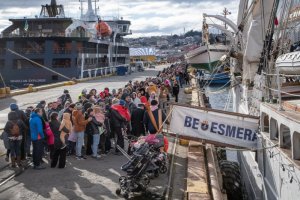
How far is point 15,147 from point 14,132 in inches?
16.1

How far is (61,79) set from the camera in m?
45.5

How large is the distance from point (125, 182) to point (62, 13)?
53853 mm

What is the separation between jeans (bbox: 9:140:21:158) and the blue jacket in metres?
0.52

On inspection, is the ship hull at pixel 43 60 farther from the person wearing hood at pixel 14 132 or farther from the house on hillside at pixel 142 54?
the house on hillside at pixel 142 54

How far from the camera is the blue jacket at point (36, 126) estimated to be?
31.6ft

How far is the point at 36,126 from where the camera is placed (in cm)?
964

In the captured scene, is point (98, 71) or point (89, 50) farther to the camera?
point (98, 71)

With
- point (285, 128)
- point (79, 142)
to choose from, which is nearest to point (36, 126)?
point (79, 142)

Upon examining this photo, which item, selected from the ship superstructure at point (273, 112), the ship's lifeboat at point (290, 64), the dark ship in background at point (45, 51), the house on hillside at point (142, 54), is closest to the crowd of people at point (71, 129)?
the ship superstructure at point (273, 112)

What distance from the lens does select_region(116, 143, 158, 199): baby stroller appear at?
8.09 m

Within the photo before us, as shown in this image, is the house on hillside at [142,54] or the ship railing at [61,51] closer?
the ship railing at [61,51]

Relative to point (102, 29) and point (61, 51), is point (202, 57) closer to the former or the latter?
point (61, 51)

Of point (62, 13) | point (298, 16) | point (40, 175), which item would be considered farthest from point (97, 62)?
point (40, 175)

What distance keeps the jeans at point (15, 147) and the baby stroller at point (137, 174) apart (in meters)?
3.06
